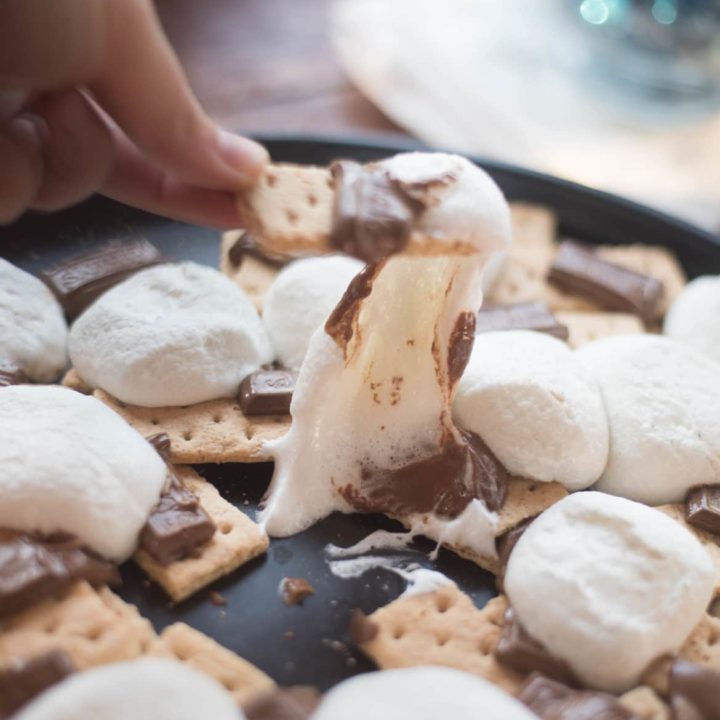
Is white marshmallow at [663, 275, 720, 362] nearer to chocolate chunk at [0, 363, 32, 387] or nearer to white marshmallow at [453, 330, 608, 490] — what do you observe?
white marshmallow at [453, 330, 608, 490]

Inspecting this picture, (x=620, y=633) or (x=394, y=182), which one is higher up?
(x=394, y=182)

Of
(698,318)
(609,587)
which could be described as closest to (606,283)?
(698,318)

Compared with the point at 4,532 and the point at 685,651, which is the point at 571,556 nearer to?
the point at 685,651

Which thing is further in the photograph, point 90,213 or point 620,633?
point 90,213

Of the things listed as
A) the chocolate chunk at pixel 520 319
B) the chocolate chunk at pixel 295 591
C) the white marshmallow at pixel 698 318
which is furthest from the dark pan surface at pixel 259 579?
the white marshmallow at pixel 698 318

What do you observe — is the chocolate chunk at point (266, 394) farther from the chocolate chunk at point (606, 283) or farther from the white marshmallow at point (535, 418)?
the chocolate chunk at point (606, 283)

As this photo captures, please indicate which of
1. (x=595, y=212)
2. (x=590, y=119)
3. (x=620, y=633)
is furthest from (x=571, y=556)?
(x=590, y=119)
